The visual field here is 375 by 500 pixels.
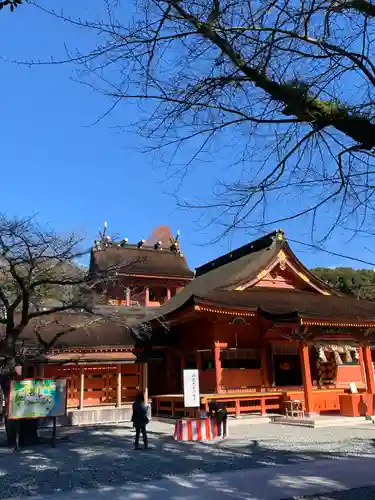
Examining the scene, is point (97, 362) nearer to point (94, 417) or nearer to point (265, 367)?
point (94, 417)

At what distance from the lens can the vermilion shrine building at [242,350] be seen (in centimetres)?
1844

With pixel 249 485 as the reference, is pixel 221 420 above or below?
above

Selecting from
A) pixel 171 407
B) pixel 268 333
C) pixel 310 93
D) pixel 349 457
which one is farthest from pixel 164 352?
pixel 310 93

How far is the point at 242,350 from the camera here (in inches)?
797

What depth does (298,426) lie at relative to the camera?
16.3 metres

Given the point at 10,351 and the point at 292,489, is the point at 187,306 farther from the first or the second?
the point at 292,489

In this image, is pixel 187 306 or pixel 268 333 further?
pixel 268 333

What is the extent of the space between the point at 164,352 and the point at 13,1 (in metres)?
20.6

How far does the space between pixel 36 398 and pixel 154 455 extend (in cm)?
388

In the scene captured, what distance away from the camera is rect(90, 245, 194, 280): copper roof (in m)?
28.2

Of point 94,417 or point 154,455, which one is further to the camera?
point 94,417

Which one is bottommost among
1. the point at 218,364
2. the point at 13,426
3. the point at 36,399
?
the point at 13,426

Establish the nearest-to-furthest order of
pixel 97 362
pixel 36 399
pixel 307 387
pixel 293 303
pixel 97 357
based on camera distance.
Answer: pixel 36 399, pixel 307 387, pixel 97 362, pixel 97 357, pixel 293 303

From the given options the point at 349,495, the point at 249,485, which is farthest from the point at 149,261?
the point at 349,495
